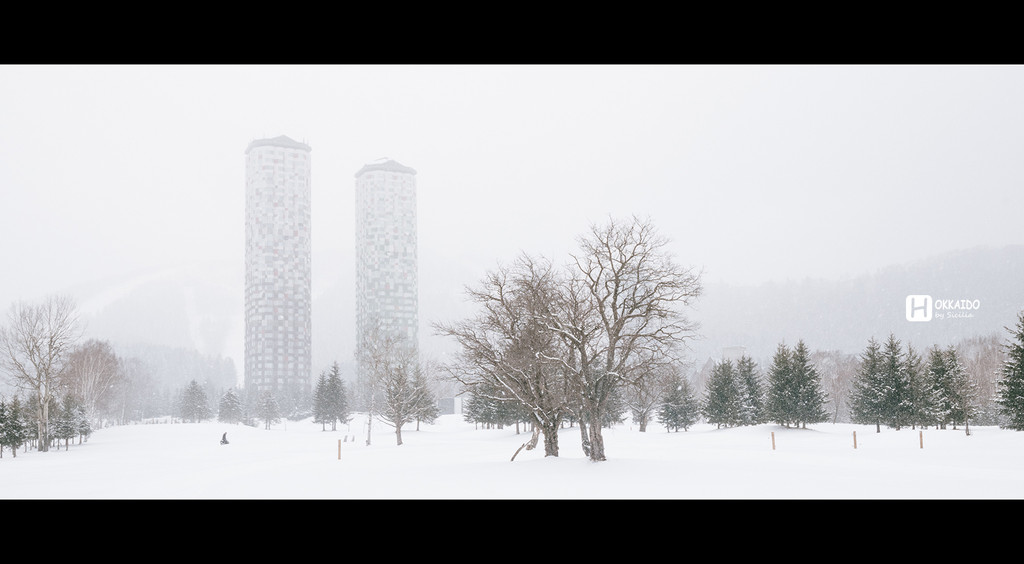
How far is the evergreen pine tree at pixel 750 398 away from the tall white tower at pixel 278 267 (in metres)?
106

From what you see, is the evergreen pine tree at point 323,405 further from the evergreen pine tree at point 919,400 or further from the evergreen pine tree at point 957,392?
the evergreen pine tree at point 957,392

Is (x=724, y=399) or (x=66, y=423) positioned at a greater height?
(x=66, y=423)

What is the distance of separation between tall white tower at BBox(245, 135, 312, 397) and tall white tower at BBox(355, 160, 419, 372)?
488 inches

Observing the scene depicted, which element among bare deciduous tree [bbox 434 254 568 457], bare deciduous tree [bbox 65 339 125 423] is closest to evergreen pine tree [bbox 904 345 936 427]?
bare deciduous tree [bbox 434 254 568 457]

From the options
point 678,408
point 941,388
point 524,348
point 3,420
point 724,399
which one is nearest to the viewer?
point 524,348

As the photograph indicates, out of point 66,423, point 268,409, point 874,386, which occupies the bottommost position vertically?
point 268,409

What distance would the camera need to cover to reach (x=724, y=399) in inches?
2297

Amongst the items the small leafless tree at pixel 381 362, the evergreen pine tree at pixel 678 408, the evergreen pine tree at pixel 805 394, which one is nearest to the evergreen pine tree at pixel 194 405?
the small leafless tree at pixel 381 362

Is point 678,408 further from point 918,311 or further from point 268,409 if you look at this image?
point 918,311

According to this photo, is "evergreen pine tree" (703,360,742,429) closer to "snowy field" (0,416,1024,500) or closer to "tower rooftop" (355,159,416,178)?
"snowy field" (0,416,1024,500)

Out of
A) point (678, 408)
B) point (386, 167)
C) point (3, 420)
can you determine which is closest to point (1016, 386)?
point (678, 408)
